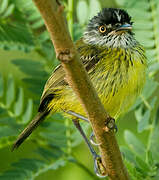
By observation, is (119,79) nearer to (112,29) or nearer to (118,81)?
(118,81)

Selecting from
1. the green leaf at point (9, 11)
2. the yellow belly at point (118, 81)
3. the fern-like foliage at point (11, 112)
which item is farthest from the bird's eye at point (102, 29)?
the fern-like foliage at point (11, 112)

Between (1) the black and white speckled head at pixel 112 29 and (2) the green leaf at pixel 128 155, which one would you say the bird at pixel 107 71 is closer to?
(1) the black and white speckled head at pixel 112 29

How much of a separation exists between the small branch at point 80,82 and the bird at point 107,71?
78 centimetres

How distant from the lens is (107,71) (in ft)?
10.2

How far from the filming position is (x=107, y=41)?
3.43 metres

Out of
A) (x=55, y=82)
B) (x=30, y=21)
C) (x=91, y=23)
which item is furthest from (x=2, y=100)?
(x=91, y=23)

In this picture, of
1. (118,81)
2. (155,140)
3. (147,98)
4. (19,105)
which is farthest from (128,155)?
(19,105)

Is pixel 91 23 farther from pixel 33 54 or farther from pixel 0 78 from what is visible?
pixel 0 78

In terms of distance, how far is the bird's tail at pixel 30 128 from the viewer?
312cm

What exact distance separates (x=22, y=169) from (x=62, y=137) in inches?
15.9

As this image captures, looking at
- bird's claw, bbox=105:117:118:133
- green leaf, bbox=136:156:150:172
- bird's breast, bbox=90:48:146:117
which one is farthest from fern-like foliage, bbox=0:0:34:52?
bird's claw, bbox=105:117:118:133

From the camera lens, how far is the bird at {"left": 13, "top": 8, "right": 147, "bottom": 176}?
3049mm

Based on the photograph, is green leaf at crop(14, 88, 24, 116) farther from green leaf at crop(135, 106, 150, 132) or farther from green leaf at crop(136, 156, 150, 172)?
green leaf at crop(136, 156, 150, 172)

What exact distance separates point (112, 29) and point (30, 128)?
39.4 inches
